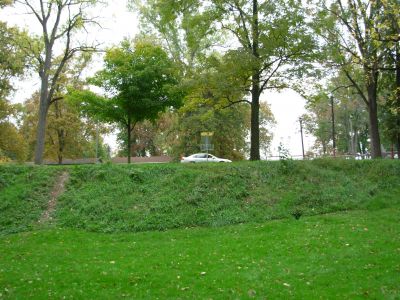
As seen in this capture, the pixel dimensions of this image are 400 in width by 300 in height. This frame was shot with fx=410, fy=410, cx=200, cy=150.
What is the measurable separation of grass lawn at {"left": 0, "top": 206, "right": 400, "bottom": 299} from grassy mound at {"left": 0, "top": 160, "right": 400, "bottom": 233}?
3.09 feet

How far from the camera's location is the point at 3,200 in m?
14.1

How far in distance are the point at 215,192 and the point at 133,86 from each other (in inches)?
368

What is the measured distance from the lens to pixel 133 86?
2155 centimetres

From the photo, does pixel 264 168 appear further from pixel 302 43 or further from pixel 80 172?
pixel 80 172

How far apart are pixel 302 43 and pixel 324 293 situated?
→ 45.2 feet

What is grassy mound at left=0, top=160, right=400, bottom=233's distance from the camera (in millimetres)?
13078

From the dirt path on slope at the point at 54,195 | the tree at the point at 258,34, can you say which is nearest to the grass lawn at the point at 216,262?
the dirt path on slope at the point at 54,195

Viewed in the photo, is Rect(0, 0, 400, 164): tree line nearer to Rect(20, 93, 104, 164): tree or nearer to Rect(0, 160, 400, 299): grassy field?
Rect(0, 160, 400, 299): grassy field

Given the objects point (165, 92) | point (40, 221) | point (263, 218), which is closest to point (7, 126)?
point (165, 92)

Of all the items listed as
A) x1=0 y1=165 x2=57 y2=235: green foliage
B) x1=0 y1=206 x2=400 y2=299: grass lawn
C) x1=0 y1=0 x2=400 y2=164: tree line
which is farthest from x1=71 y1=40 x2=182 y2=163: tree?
x1=0 y1=206 x2=400 y2=299: grass lawn

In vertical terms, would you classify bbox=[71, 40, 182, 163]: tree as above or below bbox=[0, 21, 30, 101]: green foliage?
below

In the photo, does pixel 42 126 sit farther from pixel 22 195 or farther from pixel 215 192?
pixel 215 192

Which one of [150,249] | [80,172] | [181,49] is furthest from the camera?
[181,49]

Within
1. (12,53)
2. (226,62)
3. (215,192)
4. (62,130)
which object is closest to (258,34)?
(226,62)
